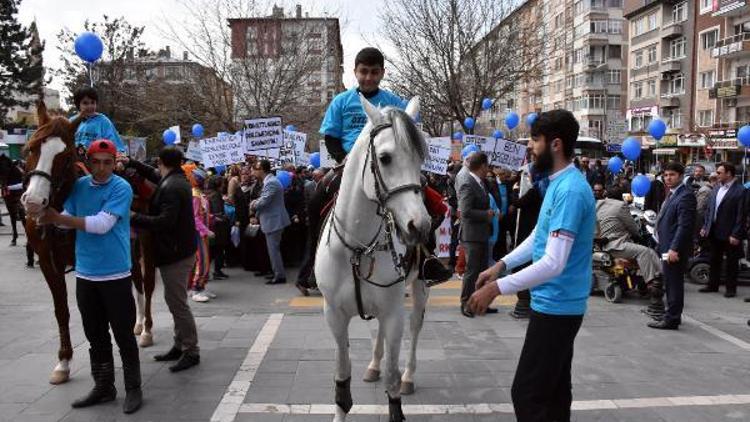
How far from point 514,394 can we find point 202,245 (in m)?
7.20

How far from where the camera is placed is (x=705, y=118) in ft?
152

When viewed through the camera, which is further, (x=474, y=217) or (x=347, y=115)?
(x=474, y=217)

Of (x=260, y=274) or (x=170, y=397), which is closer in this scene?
(x=170, y=397)

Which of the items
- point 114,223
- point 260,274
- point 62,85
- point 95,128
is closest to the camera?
point 114,223

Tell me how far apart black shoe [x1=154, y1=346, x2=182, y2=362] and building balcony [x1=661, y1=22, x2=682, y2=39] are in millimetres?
54353

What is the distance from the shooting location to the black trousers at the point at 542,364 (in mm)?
3271

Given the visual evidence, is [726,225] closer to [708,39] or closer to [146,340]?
[146,340]

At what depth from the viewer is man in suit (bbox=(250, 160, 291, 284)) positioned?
10445 mm

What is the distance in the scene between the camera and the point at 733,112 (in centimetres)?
4259

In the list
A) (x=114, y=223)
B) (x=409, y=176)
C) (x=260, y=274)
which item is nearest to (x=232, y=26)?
(x=260, y=274)

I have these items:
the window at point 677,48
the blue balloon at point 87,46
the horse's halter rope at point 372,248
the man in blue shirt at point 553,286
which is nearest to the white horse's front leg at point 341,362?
the horse's halter rope at point 372,248

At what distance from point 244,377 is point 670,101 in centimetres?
5420

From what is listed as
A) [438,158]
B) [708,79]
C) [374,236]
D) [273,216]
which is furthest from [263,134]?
[708,79]

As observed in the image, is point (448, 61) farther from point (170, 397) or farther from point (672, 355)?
point (170, 397)
